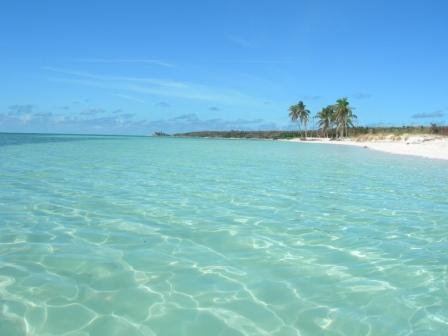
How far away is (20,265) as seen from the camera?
5344 mm

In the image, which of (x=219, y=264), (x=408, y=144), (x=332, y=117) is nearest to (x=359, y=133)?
(x=332, y=117)

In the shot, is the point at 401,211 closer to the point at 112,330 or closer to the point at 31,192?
the point at 112,330

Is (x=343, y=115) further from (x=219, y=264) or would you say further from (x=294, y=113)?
(x=219, y=264)

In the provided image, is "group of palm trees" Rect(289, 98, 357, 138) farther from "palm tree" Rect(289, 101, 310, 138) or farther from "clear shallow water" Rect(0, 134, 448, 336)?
"clear shallow water" Rect(0, 134, 448, 336)

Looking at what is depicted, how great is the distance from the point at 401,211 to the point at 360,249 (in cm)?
354

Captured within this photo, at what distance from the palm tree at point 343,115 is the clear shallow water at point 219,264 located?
8211 cm

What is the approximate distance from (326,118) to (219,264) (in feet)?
324

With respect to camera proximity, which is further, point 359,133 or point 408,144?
point 359,133

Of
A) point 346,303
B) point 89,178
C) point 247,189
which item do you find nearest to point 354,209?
point 247,189

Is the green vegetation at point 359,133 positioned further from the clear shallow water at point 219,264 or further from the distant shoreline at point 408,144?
the clear shallow water at point 219,264

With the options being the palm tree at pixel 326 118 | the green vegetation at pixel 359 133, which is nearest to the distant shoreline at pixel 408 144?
the green vegetation at pixel 359 133

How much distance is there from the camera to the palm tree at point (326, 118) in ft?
326

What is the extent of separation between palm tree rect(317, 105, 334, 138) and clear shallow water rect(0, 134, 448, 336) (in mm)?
91369

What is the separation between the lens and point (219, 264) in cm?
561
